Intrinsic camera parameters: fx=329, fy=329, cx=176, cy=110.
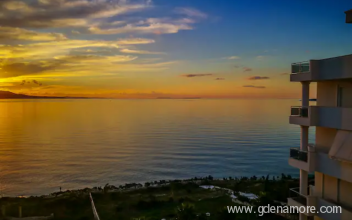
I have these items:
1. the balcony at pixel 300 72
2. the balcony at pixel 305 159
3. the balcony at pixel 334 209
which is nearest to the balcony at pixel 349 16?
the balcony at pixel 300 72

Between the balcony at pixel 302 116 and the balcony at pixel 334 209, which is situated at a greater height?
the balcony at pixel 302 116

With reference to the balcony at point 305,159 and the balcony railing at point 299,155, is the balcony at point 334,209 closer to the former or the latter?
the balcony at point 305,159

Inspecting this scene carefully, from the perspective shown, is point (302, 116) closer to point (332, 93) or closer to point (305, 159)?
point (332, 93)

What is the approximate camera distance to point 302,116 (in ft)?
41.0

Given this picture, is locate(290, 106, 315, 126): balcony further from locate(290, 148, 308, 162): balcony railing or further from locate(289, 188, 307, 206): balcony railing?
locate(289, 188, 307, 206): balcony railing

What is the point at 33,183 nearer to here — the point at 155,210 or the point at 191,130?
the point at 155,210

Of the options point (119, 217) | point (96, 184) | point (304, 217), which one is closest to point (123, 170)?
point (96, 184)

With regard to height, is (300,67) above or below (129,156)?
above

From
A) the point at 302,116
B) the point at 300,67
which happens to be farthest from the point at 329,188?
the point at 300,67

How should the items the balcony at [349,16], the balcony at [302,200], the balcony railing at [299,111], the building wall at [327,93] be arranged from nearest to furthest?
1. the balcony at [349,16]
2. the building wall at [327,93]
3. the balcony at [302,200]
4. the balcony railing at [299,111]

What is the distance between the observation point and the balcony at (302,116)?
12055 millimetres

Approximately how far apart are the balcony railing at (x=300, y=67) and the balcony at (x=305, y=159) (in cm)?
290

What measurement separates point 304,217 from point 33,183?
34282 mm

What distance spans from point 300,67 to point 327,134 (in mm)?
2727
